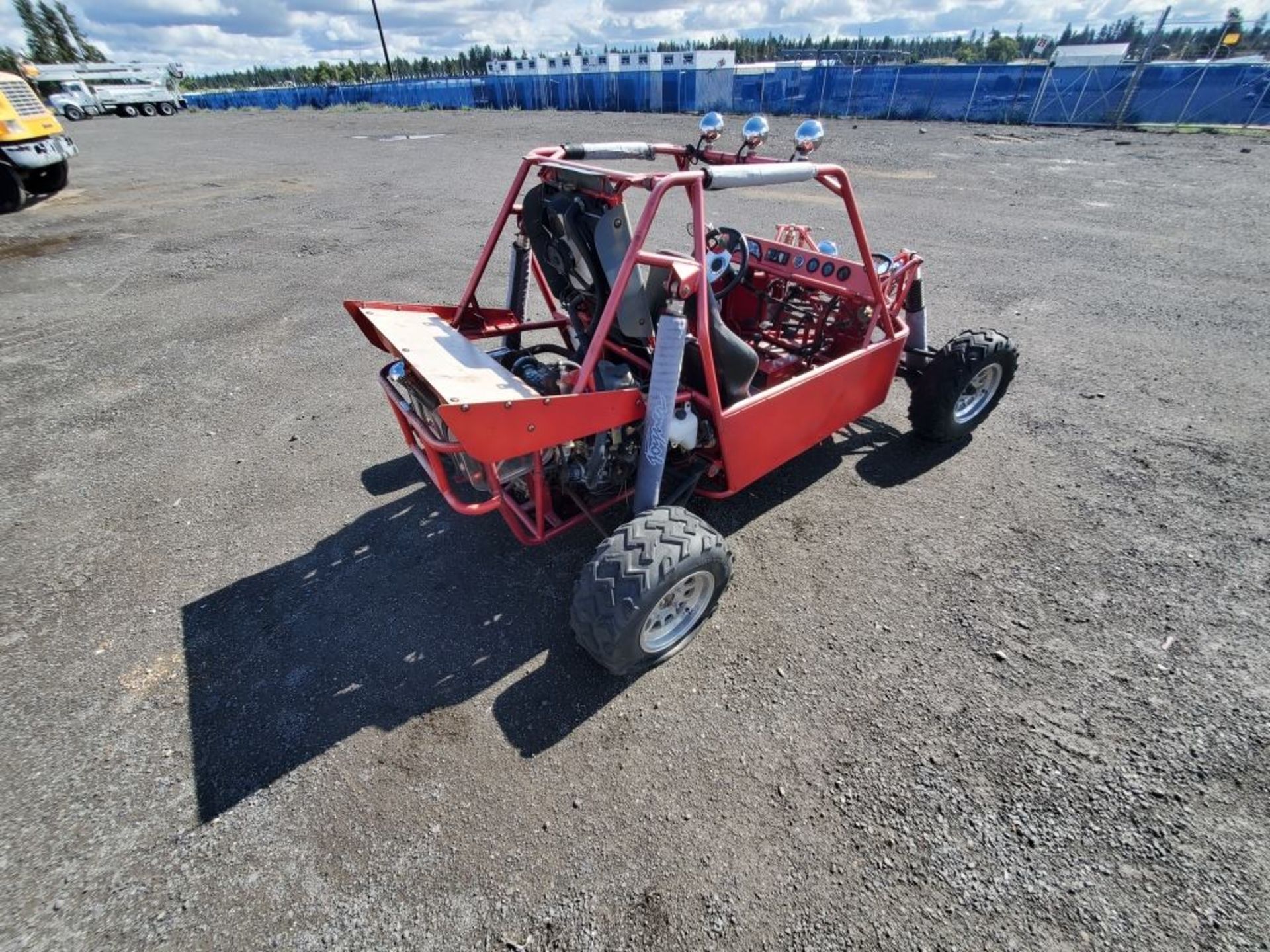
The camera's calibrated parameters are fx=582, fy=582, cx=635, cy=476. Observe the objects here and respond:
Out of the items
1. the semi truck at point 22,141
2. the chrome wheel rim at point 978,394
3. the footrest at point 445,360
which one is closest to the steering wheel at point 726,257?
the footrest at point 445,360

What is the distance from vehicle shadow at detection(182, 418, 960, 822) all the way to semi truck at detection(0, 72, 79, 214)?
44.0 feet

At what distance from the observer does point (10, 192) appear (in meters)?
11.6

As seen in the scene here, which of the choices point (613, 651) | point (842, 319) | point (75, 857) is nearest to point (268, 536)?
point (75, 857)

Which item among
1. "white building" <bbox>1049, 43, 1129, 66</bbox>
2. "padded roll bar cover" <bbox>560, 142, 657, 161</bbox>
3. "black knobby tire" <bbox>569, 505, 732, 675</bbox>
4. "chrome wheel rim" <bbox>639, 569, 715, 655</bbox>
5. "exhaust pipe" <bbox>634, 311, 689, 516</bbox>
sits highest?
"padded roll bar cover" <bbox>560, 142, 657, 161</bbox>

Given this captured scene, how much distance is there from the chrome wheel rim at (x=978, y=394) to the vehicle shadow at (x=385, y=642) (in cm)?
170

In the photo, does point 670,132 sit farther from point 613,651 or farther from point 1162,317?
point 613,651

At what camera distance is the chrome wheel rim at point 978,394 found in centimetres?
448

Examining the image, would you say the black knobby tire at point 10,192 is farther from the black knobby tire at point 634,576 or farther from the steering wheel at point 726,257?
the black knobby tire at point 634,576

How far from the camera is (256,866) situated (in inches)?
87.5

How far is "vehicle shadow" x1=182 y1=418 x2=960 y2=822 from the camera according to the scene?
2.67 m

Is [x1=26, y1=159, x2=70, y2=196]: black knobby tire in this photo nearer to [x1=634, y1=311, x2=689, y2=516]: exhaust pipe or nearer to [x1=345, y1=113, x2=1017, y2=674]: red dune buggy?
[x1=345, y1=113, x2=1017, y2=674]: red dune buggy

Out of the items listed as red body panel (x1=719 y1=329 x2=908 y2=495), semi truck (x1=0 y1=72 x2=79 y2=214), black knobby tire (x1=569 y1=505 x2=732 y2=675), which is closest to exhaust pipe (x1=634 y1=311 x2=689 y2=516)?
black knobby tire (x1=569 y1=505 x2=732 y2=675)

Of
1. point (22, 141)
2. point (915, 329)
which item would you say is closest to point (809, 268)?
point (915, 329)

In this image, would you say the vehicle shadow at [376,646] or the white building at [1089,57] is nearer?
the vehicle shadow at [376,646]
